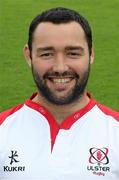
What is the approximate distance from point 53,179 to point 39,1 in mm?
10708

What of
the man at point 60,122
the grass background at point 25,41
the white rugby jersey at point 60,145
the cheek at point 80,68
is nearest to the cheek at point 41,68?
the man at point 60,122

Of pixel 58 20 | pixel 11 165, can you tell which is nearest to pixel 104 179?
pixel 11 165

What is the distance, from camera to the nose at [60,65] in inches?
98.1

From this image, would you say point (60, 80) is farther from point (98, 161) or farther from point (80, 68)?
point (98, 161)

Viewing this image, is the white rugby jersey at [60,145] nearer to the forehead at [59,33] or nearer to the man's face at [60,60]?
the man's face at [60,60]

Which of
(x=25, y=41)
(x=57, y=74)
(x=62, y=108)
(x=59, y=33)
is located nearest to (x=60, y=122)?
(x=62, y=108)

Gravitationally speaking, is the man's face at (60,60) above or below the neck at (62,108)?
above

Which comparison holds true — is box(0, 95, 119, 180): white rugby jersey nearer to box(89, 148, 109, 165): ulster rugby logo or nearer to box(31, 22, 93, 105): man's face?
box(89, 148, 109, 165): ulster rugby logo

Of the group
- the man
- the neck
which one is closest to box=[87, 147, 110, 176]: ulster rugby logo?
the man

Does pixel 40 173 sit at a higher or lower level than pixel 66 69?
lower

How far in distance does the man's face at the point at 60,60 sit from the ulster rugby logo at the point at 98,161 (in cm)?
27

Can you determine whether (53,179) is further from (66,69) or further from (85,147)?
(66,69)

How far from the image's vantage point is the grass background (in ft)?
24.8

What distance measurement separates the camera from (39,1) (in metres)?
13.0
